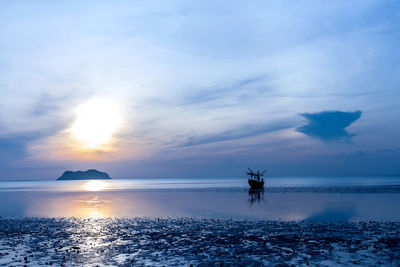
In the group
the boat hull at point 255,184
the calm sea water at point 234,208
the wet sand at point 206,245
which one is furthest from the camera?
the boat hull at point 255,184

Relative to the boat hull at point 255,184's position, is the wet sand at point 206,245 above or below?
below

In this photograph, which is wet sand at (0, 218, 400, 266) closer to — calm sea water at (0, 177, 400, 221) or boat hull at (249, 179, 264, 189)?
calm sea water at (0, 177, 400, 221)

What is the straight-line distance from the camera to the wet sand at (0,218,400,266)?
64.5ft

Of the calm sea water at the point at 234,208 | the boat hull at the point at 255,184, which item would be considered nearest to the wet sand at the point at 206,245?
the calm sea water at the point at 234,208

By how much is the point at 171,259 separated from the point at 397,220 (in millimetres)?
31086

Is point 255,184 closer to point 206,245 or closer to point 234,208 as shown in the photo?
point 234,208

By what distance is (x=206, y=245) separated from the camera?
79.5ft

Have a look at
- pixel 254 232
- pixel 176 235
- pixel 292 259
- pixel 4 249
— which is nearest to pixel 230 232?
pixel 254 232

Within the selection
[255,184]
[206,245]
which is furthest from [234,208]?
[255,184]

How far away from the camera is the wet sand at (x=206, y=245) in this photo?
19656 mm

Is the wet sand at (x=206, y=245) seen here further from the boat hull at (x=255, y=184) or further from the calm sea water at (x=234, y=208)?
the boat hull at (x=255, y=184)

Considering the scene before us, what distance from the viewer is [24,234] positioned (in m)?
30.5

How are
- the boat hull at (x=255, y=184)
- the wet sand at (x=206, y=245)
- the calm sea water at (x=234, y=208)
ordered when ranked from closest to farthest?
1. the wet sand at (x=206, y=245)
2. the calm sea water at (x=234, y=208)
3. the boat hull at (x=255, y=184)

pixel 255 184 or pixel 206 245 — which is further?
pixel 255 184
